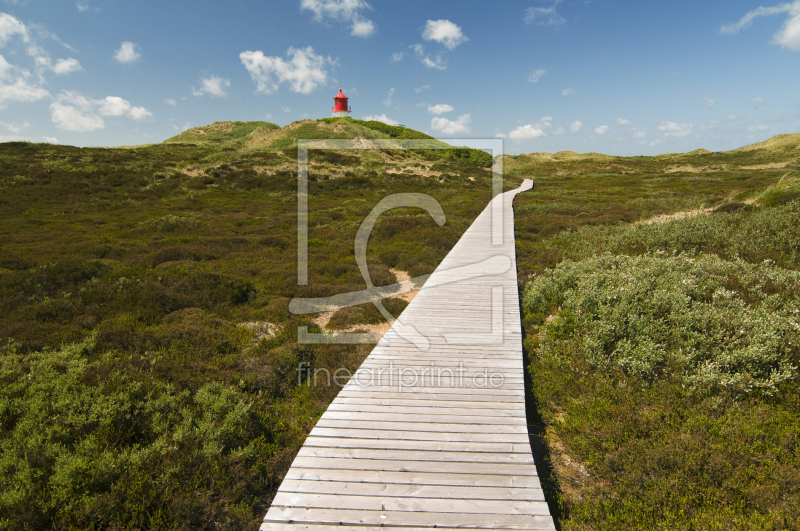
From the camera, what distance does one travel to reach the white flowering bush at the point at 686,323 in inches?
228

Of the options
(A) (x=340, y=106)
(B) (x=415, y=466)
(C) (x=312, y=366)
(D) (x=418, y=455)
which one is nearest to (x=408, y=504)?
(B) (x=415, y=466)

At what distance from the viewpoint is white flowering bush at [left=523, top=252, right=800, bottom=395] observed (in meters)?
5.78

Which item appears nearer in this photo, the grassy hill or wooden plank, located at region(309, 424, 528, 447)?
the grassy hill

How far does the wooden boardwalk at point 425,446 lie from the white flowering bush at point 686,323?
1656 millimetres

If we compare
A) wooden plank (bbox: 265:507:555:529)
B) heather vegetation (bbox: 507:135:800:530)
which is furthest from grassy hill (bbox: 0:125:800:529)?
wooden plank (bbox: 265:507:555:529)

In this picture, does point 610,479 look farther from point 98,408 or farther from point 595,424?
point 98,408

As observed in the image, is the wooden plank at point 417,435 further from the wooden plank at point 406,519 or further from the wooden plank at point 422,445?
the wooden plank at point 406,519

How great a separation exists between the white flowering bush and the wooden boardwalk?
5.43 ft

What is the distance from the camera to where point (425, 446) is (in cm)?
432

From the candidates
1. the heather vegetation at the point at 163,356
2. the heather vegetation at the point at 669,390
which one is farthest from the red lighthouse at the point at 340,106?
Result: the heather vegetation at the point at 669,390

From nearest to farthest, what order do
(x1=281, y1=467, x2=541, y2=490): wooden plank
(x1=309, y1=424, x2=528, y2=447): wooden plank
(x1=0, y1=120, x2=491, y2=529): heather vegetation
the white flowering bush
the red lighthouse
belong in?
(x1=281, y1=467, x2=541, y2=490): wooden plank < (x1=0, y1=120, x2=491, y2=529): heather vegetation < (x1=309, y1=424, x2=528, y2=447): wooden plank < the white flowering bush < the red lighthouse

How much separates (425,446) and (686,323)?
18.5 ft

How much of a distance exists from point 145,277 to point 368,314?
22.1 feet

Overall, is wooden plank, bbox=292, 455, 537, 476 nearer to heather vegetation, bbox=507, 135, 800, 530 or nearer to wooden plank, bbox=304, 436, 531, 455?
wooden plank, bbox=304, 436, 531, 455
